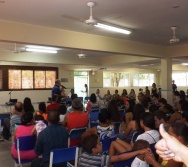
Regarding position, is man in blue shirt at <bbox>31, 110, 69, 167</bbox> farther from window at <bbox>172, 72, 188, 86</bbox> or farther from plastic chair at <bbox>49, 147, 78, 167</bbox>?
window at <bbox>172, 72, 188, 86</bbox>

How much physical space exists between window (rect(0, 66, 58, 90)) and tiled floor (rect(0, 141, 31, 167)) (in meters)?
6.35

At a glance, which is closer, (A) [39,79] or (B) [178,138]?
(B) [178,138]

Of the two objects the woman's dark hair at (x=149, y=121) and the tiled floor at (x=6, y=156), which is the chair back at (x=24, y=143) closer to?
→ the tiled floor at (x=6, y=156)

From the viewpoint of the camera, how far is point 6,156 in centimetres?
489

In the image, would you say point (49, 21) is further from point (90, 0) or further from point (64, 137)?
point (64, 137)

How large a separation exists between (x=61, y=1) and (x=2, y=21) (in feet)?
6.01

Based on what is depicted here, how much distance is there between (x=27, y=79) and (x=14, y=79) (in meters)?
0.71

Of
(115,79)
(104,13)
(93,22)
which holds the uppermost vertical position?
(104,13)

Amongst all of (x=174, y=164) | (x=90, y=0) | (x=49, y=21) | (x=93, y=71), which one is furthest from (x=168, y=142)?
(x=93, y=71)

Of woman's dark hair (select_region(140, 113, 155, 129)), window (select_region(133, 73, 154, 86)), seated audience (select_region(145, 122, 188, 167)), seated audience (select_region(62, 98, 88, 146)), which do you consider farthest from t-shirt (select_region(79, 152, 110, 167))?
window (select_region(133, 73, 154, 86))

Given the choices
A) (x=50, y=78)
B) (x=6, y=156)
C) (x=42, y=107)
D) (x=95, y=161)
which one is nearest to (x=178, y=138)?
(x=95, y=161)

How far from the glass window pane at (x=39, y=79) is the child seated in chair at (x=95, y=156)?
10.8 m

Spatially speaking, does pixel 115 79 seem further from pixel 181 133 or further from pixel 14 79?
pixel 181 133

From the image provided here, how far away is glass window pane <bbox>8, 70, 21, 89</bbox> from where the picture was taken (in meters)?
11.9
